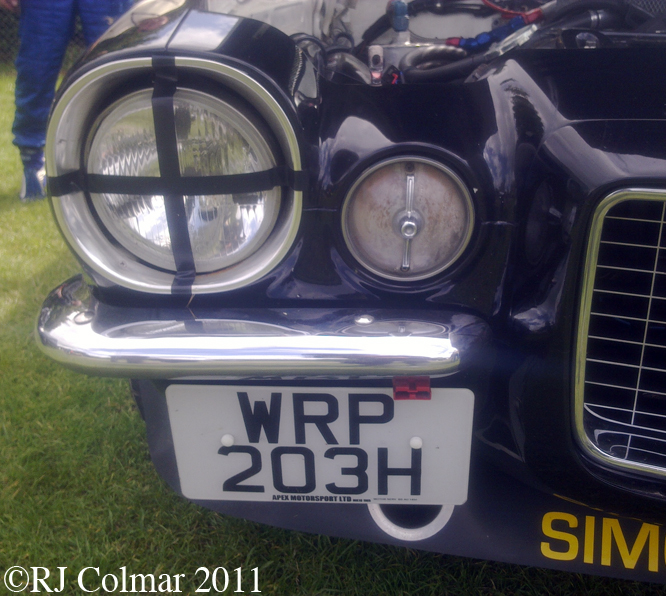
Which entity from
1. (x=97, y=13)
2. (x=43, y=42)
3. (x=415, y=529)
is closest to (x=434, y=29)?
(x=415, y=529)

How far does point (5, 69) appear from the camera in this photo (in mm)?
8016

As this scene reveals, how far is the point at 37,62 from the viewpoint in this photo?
297cm

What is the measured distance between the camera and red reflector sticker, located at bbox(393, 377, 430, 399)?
3.05 ft

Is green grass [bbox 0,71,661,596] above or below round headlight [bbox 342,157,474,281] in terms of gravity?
below

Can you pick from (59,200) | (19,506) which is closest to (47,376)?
(19,506)

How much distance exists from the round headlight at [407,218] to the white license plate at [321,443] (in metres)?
0.22

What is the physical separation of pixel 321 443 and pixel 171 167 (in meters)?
0.53

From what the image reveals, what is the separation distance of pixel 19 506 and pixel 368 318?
1.13 metres

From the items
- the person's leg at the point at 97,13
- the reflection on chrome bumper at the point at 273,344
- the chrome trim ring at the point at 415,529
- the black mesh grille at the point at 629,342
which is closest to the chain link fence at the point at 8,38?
the person's leg at the point at 97,13

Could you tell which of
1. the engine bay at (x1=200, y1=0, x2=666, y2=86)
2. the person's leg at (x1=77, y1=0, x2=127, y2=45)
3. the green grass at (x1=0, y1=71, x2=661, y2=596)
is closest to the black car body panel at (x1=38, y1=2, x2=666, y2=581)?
the engine bay at (x1=200, y1=0, x2=666, y2=86)

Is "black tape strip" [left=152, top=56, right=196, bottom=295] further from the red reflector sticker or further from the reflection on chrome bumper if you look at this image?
the red reflector sticker

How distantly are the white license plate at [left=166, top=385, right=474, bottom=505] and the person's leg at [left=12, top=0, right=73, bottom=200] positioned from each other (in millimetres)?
2645

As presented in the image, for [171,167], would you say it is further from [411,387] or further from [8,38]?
[8,38]

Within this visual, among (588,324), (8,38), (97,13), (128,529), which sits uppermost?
(8,38)
